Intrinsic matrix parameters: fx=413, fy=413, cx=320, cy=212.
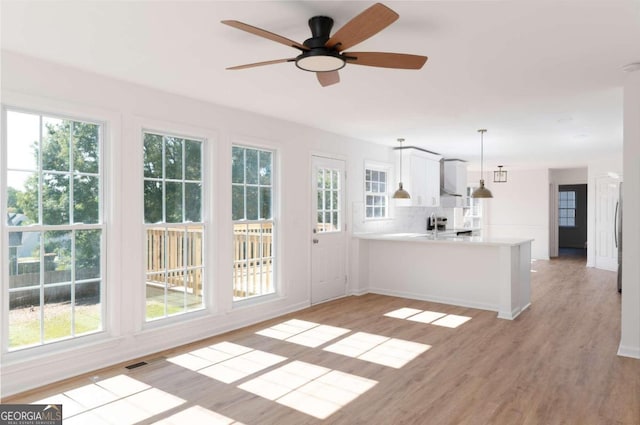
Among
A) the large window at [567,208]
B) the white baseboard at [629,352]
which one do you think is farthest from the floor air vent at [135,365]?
the large window at [567,208]

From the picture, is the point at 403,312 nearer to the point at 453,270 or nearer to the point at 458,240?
the point at 453,270

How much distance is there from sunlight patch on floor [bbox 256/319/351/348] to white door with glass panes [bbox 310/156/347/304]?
102 cm

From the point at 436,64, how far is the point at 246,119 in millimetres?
2381

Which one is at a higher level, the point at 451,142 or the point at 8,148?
the point at 451,142

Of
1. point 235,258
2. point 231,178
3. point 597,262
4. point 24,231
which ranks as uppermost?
point 231,178

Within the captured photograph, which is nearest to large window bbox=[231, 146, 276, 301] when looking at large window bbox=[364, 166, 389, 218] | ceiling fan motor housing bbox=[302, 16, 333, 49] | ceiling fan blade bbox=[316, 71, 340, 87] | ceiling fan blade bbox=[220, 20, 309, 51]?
ceiling fan blade bbox=[316, 71, 340, 87]

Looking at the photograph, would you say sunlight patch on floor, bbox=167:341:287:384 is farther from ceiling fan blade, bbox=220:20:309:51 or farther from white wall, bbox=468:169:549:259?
white wall, bbox=468:169:549:259

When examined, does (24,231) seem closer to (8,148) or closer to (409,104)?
(8,148)

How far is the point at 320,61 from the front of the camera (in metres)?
2.47

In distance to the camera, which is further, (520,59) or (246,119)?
(246,119)

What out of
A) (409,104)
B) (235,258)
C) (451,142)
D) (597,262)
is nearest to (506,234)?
(597,262)

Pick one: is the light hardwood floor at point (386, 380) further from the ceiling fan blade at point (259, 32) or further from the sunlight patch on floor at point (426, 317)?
the ceiling fan blade at point (259, 32)

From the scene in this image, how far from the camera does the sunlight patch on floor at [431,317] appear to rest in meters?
4.90

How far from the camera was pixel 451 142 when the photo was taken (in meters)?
6.97
